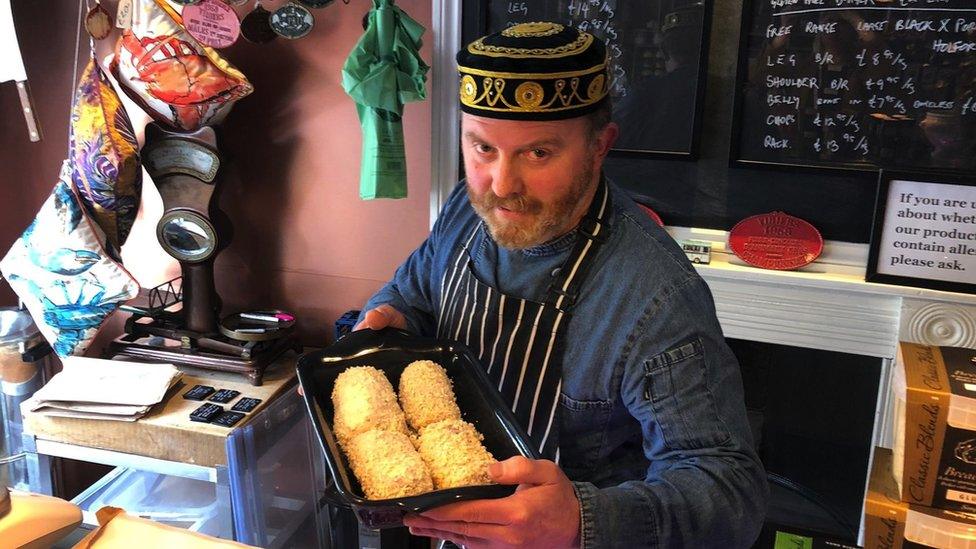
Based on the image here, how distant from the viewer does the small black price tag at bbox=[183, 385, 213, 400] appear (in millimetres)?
1986

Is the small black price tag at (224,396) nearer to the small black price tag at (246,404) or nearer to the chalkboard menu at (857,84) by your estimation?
the small black price tag at (246,404)

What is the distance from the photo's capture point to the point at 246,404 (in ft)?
6.42

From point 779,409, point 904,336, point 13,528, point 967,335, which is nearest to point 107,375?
point 13,528

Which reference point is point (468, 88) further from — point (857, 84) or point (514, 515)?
point (857, 84)

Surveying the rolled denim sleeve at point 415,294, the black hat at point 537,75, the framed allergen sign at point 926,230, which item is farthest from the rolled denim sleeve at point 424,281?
the framed allergen sign at point 926,230

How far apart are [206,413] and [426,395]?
3.01ft

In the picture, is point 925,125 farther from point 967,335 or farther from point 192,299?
point 192,299

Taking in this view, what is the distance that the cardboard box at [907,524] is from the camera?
1.24 metres

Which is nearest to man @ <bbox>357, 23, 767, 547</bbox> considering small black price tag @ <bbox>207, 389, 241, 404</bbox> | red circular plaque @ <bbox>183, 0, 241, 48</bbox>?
small black price tag @ <bbox>207, 389, 241, 404</bbox>

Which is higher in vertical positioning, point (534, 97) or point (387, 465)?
point (534, 97)

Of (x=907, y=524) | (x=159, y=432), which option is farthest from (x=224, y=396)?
(x=907, y=524)

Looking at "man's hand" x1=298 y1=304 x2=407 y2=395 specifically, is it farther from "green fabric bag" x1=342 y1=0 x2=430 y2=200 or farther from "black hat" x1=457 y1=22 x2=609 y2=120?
"green fabric bag" x1=342 y1=0 x2=430 y2=200

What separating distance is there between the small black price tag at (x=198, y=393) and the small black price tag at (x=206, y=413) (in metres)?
0.06

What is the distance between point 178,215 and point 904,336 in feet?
6.32
